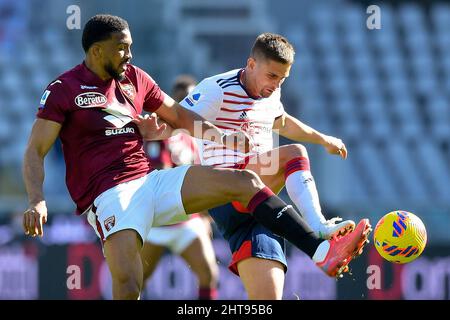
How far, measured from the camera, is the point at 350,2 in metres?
16.7

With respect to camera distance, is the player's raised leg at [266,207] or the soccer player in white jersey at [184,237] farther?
the soccer player in white jersey at [184,237]

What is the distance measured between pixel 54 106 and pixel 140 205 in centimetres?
76

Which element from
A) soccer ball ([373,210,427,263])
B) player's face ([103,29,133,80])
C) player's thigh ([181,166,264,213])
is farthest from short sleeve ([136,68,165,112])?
soccer ball ([373,210,427,263])

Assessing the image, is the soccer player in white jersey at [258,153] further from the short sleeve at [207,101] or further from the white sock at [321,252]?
the white sock at [321,252]

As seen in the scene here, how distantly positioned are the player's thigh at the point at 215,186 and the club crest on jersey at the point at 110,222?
422 mm

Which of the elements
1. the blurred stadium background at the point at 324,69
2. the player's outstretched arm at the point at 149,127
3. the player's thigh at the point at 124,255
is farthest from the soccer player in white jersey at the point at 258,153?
the blurred stadium background at the point at 324,69

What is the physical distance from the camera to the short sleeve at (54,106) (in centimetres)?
607

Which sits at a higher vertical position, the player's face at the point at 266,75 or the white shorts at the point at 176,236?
the player's face at the point at 266,75

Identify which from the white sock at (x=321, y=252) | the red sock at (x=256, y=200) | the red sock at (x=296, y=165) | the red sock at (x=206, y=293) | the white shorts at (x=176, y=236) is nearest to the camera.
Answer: the white sock at (x=321, y=252)

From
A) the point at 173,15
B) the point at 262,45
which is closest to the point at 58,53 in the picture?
the point at 173,15

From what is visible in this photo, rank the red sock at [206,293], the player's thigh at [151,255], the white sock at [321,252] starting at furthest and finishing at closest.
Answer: the red sock at [206,293]
the player's thigh at [151,255]
the white sock at [321,252]

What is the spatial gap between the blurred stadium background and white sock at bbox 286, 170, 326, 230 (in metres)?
5.87

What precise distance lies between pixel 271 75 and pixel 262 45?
205 millimetres

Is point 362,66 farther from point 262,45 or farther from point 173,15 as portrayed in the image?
point 262,45
